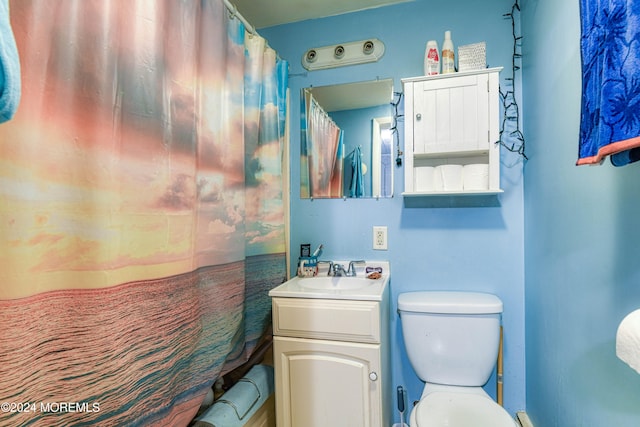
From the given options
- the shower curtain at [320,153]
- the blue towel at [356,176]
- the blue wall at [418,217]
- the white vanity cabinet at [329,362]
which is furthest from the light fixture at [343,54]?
the white vanity cabinet at [329,362]

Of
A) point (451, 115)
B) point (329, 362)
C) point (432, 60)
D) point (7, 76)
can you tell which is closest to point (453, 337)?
point (329, 362)

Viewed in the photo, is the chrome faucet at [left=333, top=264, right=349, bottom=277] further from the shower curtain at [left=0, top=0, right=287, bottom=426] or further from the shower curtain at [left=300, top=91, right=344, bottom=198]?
the shower curtain at [left=0, top=0, right=287, bottom=426]

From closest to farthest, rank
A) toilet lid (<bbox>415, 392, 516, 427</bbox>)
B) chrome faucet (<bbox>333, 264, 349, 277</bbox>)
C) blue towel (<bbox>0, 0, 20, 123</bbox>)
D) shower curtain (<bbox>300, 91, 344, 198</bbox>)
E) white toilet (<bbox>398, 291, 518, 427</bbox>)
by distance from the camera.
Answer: blue towel (<bbox>0, 0, 20, 123</bbox>)
toilet lid (<bbox>415, 392, 516, 427</bbox>)
white toilet (<bbox>398, 291, 518, 427</bbox>)
chrome faucet (<bbox>333, 264, 349, 277</bbox>)
shower curtain (<bbox>300, 91, 344, 198</bbox>)

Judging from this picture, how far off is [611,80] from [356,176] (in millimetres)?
1190

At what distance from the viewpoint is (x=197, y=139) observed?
3.46 feet

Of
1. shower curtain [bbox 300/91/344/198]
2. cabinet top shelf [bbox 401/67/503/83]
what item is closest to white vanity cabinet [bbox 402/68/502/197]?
cabinet top shelf [bbox 401/67/503/83]

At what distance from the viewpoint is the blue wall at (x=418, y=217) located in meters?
1.50

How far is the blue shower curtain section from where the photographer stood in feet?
1.70

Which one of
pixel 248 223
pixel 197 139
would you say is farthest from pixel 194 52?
pixel 248 223

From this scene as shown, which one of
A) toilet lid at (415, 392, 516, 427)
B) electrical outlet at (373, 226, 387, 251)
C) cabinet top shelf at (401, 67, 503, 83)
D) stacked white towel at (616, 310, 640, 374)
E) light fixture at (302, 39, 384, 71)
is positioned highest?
light fixture at (302, 39, 384, 71)

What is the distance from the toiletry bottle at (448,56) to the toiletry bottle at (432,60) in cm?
3

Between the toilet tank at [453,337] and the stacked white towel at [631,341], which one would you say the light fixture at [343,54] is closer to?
the toilet tank at [453,337]

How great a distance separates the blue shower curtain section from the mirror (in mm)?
1026

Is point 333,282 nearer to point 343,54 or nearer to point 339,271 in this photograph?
point 339,271
